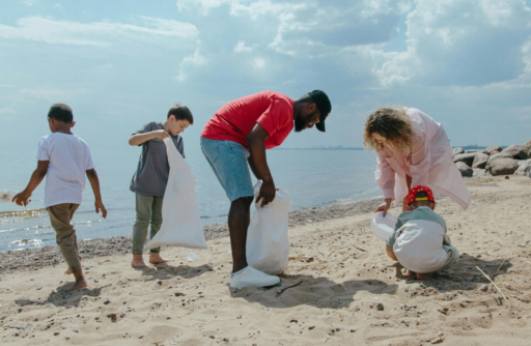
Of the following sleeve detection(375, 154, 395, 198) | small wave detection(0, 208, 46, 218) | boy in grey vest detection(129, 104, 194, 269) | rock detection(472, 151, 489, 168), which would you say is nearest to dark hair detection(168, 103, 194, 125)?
boy in grey vest detection(129, 104, 194, 269)

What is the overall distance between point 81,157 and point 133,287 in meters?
1.24

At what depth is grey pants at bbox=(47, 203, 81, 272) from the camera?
4.43 metres

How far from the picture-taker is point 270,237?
430cm

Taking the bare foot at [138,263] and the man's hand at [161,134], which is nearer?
the man's hand at [161,134]

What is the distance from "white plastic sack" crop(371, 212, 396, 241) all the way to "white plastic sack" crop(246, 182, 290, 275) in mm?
1011

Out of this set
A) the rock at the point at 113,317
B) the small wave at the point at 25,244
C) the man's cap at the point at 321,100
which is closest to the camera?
the rock at the point at 113,317

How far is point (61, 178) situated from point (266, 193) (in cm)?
179

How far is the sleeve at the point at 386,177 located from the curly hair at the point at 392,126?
575mm

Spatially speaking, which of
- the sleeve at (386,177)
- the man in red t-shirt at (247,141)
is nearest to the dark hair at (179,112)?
the man in red t-shirt at (247,141)

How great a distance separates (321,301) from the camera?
3.69m

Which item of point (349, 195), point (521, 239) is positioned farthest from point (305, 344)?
point (349, 195)

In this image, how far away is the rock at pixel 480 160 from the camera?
22169mm

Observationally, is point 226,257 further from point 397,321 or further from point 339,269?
point 397,321

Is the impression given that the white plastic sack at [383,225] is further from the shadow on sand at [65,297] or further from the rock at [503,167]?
the rock at [503,167]
